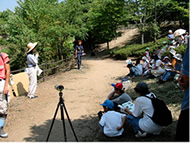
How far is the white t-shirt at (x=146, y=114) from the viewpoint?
3334 mm

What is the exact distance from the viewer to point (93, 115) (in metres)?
5.15

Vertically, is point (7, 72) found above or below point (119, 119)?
above

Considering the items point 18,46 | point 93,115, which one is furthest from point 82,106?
point 18,46

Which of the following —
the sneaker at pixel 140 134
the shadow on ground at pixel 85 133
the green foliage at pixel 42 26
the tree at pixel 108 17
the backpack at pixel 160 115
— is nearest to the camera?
the backpack at pixel 160 115

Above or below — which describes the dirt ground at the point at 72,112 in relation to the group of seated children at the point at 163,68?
below

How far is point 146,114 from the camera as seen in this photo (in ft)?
11.1

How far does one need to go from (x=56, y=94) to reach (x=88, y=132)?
3.36 meters

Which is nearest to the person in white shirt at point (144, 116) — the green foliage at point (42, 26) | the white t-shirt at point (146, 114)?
the white t-shirt at point (146, 114)

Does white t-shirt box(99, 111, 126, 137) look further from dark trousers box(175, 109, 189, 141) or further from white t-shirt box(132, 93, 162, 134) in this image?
dark trousers box(175, 109, 189, 141)

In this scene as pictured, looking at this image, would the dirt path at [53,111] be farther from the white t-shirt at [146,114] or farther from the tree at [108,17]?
the tree at [108,17]

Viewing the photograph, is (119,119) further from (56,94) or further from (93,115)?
(56,94)

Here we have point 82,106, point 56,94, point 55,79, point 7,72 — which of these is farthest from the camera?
point 55,79

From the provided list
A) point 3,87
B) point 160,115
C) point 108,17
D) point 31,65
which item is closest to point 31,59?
point 31,65

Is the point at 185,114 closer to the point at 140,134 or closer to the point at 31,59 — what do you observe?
the point at 140,134
